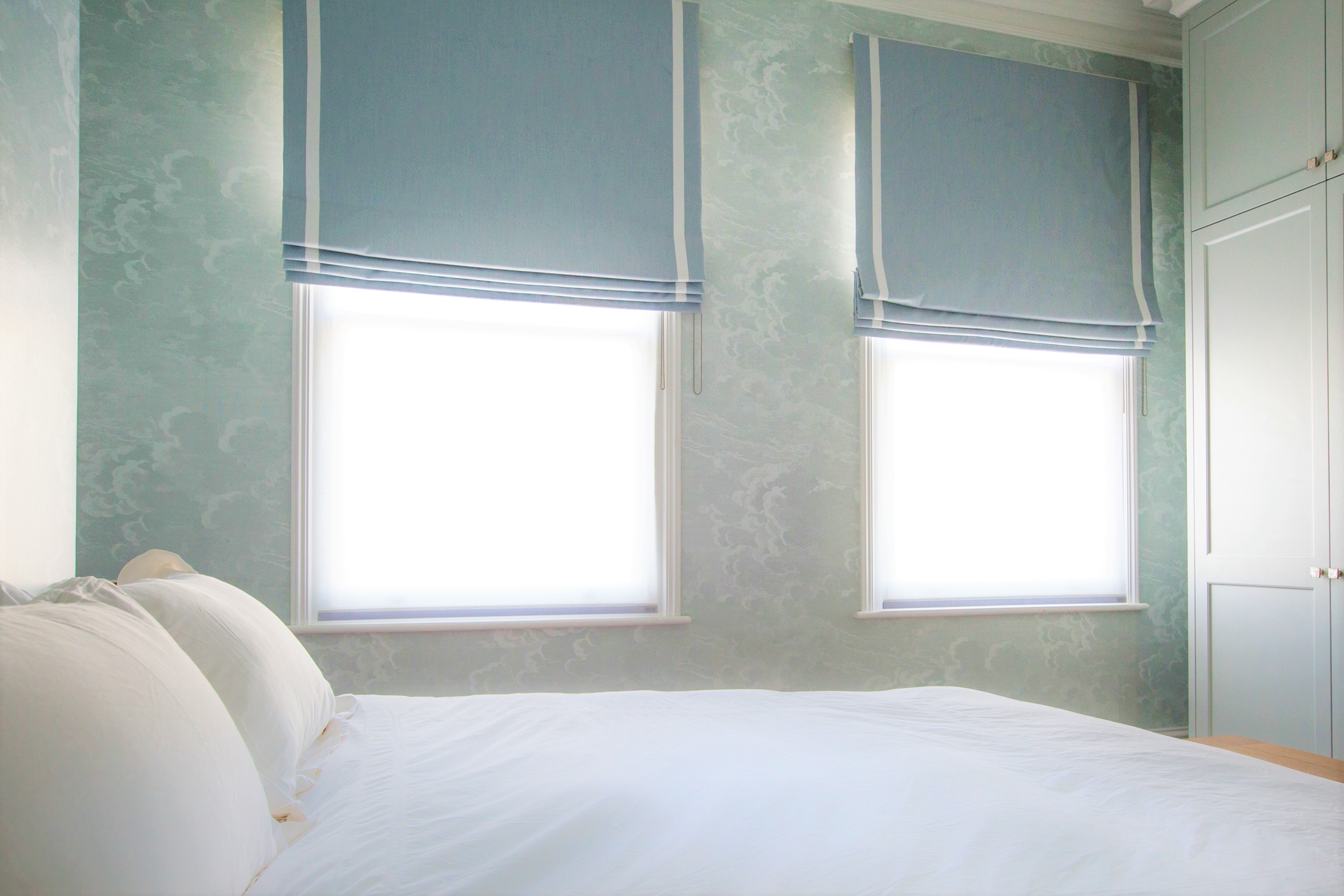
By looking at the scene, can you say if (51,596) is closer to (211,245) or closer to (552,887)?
(552,887)

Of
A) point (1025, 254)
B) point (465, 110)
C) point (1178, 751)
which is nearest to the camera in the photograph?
point (1178, 751)

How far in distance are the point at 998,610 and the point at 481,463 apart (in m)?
2.10

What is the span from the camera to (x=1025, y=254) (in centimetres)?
323

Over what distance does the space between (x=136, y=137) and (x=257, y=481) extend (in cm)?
112

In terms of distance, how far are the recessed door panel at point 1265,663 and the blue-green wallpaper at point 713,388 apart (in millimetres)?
402

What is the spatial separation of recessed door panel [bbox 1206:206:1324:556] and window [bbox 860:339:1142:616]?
0.42 metres

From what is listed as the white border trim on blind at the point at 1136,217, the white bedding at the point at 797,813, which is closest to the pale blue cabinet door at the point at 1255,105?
the white border trim on blind at the point at 1136,217

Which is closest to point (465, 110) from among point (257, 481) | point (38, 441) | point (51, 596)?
point (257, 481)

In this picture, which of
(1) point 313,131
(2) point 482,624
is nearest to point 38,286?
(1) point 313,131

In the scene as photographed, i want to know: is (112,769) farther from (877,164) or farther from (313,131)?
(877,164)

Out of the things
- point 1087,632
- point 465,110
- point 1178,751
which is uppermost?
point 465,110

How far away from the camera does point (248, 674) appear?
1145 millimetres

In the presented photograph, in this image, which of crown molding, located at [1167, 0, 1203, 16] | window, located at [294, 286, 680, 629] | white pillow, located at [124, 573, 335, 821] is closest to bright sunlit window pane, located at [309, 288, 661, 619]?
window, located at [294, 286, 680, 629]

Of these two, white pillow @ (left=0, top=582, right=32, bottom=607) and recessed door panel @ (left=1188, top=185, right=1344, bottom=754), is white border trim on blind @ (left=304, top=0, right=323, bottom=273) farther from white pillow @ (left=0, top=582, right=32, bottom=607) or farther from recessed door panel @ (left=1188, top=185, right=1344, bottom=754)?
recessed door panel @ (left=1188, top=185, right=1344, bottom=754)
